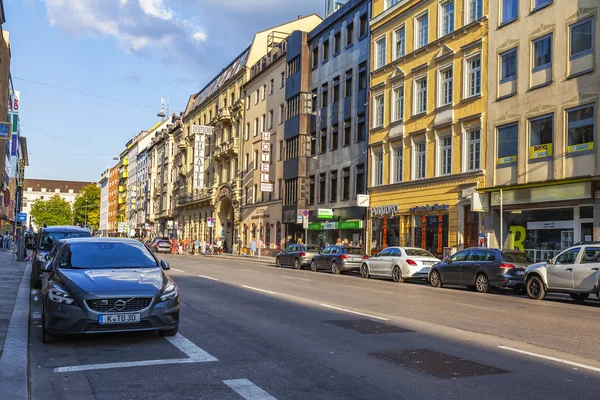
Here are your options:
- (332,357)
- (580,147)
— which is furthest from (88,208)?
(332,357)

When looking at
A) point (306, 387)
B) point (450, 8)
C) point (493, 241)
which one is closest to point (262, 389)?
point (306, 387)

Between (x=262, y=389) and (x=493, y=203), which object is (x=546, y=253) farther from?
(x=262, y=389)

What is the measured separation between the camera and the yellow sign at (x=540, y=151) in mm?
25062

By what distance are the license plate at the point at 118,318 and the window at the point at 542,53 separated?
70.6 ft

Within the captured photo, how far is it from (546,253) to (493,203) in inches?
129

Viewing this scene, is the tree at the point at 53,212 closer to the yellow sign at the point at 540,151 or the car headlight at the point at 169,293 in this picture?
the yellow sign at the point at 540,151

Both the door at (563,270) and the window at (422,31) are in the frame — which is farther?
the window at (422,31)

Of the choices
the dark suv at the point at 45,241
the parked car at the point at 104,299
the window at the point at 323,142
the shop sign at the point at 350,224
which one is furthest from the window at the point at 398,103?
the parked car at the point at 104,299

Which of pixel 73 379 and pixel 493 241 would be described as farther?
pixel 493 241

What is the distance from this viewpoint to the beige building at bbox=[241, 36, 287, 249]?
2079 inches

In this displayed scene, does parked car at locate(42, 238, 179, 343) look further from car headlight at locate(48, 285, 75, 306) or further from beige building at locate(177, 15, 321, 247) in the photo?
beige building at locate(177, 15, 321, 247)

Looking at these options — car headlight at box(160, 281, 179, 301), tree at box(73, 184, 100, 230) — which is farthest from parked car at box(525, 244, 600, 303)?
tree at box(73, 184, 100, 230)

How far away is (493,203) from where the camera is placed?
27688mm

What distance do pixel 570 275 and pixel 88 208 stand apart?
161 m
